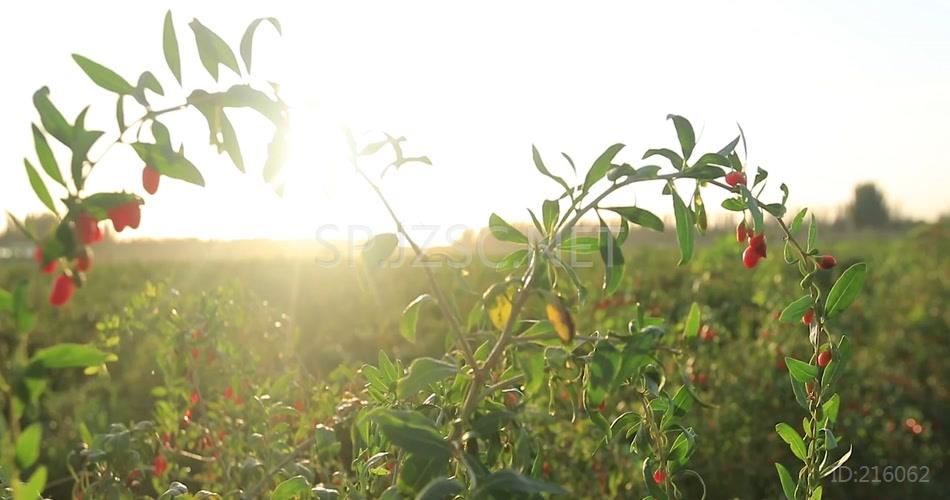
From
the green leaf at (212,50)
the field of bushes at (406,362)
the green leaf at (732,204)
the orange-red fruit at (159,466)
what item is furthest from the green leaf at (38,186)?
the orange-red fruit at (159,466)

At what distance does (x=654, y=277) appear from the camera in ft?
25.3

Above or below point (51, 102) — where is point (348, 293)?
below

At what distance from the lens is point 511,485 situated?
1070 mm

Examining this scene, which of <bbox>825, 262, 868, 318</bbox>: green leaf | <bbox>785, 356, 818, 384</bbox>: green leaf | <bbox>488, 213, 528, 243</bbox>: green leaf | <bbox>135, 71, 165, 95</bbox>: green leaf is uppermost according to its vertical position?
<bbox>135, 71, 165, 95</bbox>: green leaf

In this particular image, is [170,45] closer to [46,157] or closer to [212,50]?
[212,50]

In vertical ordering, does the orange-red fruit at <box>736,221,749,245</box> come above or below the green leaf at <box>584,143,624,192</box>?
below

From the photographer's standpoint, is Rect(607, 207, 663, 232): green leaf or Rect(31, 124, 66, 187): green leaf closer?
Rect(31, 124, 66, 187): green leaf

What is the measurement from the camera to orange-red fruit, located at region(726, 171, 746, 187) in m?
1.56

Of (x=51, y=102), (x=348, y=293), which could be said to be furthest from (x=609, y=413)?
(x=348, y=293)

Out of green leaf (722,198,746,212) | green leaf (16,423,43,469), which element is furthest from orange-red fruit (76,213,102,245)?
green leaf (722,198,746,212)

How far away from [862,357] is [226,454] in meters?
5.39

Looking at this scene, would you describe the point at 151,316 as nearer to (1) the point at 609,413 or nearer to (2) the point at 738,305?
(1) the point at 609,413

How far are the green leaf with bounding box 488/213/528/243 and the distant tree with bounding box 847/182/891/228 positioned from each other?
39.0 meters

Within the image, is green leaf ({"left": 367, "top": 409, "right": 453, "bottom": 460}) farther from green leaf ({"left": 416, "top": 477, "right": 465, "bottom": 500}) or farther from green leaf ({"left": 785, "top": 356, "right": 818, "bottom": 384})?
green leaf ({"left": 785, "top": 356, "right": 818, "bottom": 384})
